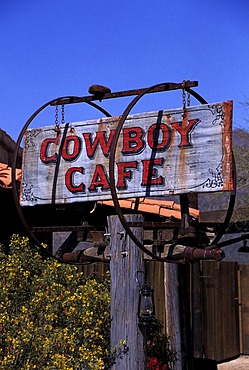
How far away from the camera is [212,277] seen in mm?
13984

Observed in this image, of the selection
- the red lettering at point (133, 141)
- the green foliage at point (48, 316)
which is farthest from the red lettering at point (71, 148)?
the green foliage at point (48, 316)

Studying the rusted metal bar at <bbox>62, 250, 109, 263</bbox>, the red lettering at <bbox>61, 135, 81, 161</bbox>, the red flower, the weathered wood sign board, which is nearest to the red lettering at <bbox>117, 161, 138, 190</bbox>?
the weathered wood sign board

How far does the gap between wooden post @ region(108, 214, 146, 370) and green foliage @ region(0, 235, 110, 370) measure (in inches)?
14.2

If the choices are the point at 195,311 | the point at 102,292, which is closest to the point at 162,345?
the point at 102,292

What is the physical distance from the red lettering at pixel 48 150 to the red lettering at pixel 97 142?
0.31 metres

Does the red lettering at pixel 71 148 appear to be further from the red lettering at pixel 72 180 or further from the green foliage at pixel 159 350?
the green foliage at pixel 159 350

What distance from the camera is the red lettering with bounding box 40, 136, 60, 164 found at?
6.42 metres

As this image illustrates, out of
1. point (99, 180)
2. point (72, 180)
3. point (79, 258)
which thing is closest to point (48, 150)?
point (72, 180)

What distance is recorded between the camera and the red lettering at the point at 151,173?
5906 mm

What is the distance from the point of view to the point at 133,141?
6039mm

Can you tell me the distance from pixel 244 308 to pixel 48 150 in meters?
9.84

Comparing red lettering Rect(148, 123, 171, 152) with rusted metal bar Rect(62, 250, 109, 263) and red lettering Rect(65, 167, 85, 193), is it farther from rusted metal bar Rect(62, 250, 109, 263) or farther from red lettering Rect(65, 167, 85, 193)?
rusted metal bar Rect(62, 250, 109, 263)

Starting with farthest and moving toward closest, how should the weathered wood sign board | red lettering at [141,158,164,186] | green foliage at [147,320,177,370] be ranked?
green foliage at [147,320,177,370] < red lettering at [141,158,164,186] < the weathered wood sign board

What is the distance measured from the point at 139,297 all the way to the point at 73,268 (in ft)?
4.65
